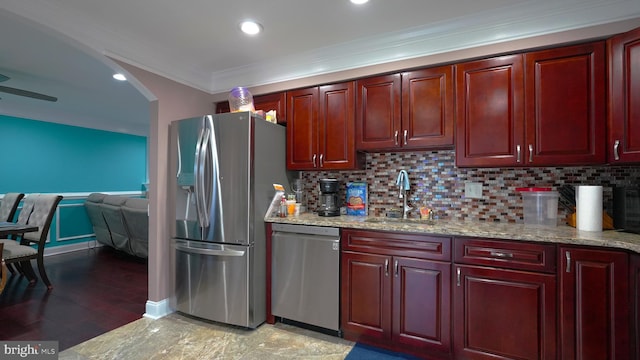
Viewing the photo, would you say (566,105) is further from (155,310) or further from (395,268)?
(155,310)

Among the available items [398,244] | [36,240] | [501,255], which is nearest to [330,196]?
[398,244]

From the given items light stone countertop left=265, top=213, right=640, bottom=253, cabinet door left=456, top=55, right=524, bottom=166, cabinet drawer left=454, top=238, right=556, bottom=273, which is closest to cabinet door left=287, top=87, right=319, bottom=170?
light stone countertop left=265, top=213, right=640, bottom=253

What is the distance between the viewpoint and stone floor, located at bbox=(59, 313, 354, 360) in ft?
6.70

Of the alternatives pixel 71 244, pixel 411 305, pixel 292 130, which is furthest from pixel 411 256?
pixel 71 244

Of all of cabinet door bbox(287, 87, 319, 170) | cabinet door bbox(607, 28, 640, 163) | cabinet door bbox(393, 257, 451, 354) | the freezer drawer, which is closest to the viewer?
cabinet door bbox(607, 28, 640, 163)

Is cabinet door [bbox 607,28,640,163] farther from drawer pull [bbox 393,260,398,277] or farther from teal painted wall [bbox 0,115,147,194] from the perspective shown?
teal painted wall [bbox 0,115,147,194]

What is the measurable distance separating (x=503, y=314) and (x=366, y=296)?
0.87m

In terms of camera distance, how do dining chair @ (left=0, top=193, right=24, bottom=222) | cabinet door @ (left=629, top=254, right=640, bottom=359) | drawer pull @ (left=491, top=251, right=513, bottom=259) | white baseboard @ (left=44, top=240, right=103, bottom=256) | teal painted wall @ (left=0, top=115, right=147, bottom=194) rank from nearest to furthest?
cabinet door @ (left=629, top=254, right=640, bottom=359), drawer pull @ (left=491, top=251, right=513, bottom=259), dining chair @ (left=0, top=193, right=24, bottom=222), teal painted wall @ (left=0, top=115, right=147, bottom=194), white baseboard @ (left=44, top=240, right=103, bottom=256)

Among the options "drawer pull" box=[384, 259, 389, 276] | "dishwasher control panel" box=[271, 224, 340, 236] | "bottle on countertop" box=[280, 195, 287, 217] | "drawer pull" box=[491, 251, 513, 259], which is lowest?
"drawer pull" box=[384, 259, 389, 276]

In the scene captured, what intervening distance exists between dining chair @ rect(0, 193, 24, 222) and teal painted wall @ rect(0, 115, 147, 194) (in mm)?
1044

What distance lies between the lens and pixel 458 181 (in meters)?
2.47

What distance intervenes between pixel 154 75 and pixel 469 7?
2609mm

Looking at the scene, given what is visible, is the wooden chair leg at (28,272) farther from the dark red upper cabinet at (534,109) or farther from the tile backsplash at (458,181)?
the dark red upper cabinet at (534,109)

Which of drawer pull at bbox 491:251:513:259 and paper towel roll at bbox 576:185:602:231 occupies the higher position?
paper towel roll at bbox 576:185:602:231
